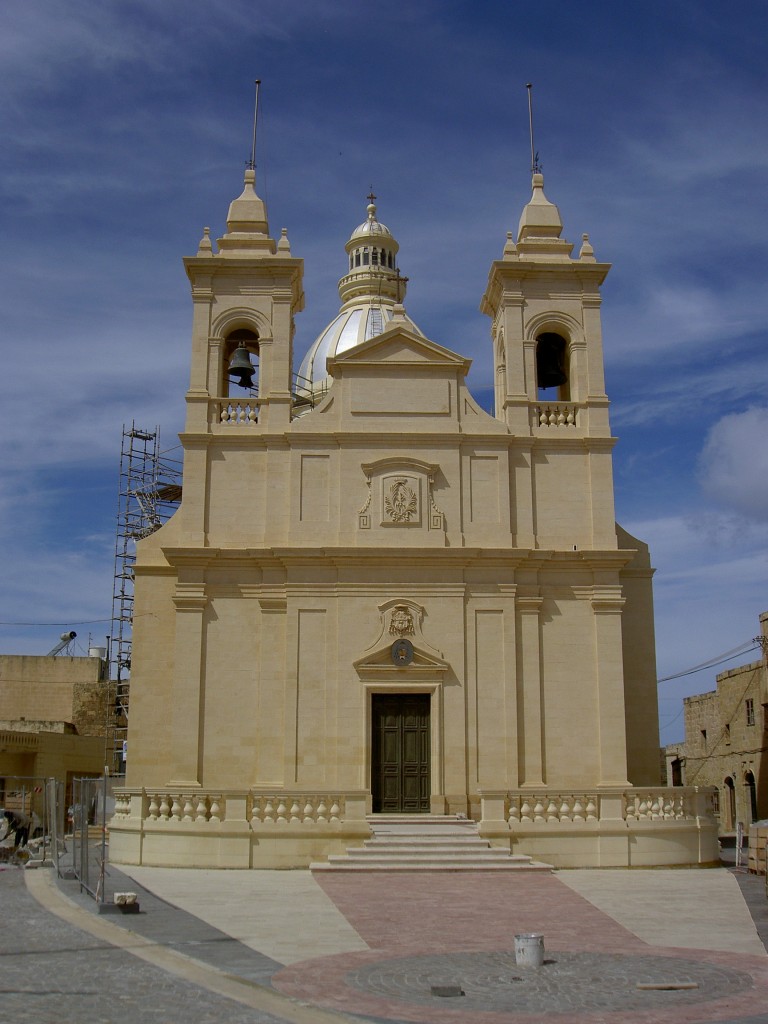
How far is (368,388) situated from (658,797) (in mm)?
10681

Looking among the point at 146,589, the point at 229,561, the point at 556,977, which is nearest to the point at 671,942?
the point at 556,977

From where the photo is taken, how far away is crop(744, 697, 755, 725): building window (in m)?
34.8

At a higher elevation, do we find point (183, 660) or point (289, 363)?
point (289, 363)

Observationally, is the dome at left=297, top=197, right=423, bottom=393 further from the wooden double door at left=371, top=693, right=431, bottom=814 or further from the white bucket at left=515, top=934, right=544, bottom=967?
the white bucket at left=515, top=934, right=544, bottom=967

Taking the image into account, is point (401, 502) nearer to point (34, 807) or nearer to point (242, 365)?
point (242, 365)

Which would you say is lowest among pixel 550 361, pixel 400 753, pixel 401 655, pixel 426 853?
pixel 426 853

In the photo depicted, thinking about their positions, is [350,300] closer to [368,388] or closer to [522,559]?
[368,388]

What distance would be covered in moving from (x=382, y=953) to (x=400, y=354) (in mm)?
16300

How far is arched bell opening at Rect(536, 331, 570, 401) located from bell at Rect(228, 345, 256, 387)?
673cm

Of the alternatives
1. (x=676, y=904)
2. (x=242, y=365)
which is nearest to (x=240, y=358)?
(x=242, y=365)

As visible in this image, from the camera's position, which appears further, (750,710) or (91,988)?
(750,710)

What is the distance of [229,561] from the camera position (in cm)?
2375

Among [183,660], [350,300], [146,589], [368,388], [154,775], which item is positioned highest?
[350,300]

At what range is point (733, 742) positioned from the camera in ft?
119
